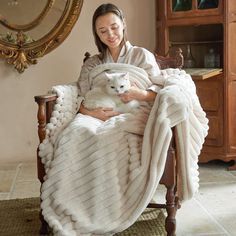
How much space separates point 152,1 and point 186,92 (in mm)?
1529

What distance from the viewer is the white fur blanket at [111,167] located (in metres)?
1.89

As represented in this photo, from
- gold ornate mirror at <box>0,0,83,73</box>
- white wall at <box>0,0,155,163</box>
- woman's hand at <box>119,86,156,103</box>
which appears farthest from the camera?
white wall at <box>0,0,155,163</box>

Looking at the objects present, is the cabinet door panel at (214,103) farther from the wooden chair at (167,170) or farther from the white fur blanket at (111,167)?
the white fur blanket at (111,167)

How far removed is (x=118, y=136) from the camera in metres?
1.97

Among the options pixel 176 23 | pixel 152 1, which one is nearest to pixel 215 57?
pixel 176 23

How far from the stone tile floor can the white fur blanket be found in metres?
0.30

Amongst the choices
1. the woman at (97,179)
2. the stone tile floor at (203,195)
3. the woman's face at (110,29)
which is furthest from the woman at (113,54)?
the stone tile floor at (203,195)

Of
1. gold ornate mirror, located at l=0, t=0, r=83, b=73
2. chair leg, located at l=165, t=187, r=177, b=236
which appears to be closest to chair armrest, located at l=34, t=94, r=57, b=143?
chair leg, located at l=165, t=187, r=177, b=236

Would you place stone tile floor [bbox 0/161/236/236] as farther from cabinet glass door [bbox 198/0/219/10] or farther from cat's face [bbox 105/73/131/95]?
cabinet glass door [bbox 198/0/219/10]

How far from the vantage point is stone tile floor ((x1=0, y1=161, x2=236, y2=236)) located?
2.22 meters

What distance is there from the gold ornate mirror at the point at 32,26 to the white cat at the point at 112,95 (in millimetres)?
1153

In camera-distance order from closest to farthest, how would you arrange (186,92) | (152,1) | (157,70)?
(186,92), (157,70), (152,1)

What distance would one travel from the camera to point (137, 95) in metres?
2.17

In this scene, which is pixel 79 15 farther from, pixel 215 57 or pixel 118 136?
pixel 118 136
